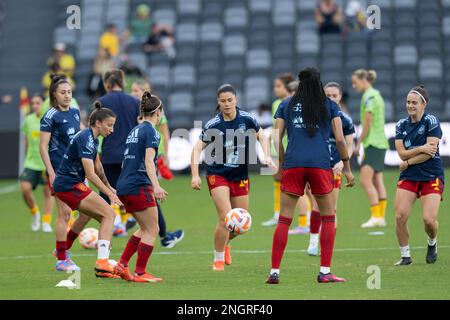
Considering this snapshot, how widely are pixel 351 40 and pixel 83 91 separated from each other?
7.78m

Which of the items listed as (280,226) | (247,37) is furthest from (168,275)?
(247,37)

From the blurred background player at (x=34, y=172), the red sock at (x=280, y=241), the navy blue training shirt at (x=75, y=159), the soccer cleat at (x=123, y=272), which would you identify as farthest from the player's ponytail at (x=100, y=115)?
the blurred background player at (x=34, y=172)

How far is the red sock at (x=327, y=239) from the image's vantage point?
11.5m

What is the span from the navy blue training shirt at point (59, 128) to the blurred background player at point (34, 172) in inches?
169

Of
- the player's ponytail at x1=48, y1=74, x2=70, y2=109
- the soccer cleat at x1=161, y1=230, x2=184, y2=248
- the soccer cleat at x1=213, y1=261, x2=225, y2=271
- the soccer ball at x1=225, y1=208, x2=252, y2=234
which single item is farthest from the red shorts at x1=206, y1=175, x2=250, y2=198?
the soccer cleat at x1=161, y1=230, x2=184, y2=248

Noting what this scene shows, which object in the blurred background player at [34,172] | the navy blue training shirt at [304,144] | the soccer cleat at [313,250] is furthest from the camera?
the blurred background player at [34,172]

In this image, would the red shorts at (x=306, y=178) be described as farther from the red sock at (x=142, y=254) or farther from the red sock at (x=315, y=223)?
the red sock at (x=315, y=223)

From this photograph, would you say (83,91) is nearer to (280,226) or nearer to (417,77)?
(417,77)

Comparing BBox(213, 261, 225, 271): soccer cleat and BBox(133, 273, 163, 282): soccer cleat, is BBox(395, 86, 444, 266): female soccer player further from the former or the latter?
BBox(133, 273, 163, 282): soccer cleat

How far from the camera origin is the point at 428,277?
1192cm

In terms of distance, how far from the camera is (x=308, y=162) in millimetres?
11359

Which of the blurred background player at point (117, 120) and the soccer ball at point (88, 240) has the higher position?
the blurred background player at point (117, 120)

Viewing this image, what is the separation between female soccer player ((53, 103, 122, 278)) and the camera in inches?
480

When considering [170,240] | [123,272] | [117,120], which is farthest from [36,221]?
[123,272]
